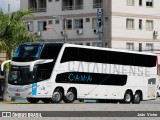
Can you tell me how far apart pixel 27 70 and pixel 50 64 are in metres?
1.52

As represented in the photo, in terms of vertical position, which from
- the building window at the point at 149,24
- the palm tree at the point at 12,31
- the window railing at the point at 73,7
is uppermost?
the window railing at the point at 73,7

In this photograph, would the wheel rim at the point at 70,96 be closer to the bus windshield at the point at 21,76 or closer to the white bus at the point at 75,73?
the white bus at the point at 75,73

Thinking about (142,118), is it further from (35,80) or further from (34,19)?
(34,19)

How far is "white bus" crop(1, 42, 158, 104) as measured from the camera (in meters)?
39.0

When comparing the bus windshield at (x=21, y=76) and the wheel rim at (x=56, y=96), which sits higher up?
the bus windshield at (x=21, y=76)

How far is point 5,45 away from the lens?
47.1 m

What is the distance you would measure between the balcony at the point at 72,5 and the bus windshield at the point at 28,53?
4281 centimetres

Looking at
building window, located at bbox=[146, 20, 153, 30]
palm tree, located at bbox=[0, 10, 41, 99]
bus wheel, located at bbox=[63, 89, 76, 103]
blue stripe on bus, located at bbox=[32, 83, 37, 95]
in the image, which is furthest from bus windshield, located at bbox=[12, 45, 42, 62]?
building window, located at bbox=[146, 20, 153, 30]

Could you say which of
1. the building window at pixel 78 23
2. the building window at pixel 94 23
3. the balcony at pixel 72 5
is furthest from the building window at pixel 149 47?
the balcony at pixel 72 5

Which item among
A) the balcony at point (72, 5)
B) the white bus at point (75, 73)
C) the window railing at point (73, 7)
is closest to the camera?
the white bus at point (75, 73)

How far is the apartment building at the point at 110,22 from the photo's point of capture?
79.2m

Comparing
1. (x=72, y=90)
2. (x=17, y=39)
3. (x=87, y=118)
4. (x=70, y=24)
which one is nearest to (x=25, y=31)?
(x=17, y=39)

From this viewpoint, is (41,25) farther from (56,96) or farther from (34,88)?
(34,88)

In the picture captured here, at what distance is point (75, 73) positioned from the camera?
40.9 m
